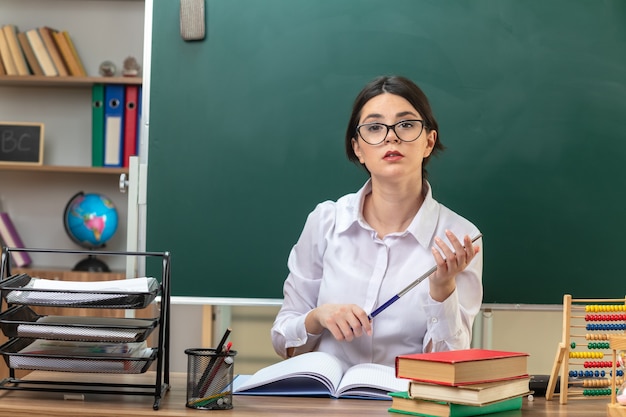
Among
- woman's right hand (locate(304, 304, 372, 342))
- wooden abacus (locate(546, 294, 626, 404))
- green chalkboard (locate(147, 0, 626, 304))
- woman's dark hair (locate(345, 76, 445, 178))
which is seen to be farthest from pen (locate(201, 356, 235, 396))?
green chalkboard (locate(147, 0, 626, 304))

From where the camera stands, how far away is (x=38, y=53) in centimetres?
398

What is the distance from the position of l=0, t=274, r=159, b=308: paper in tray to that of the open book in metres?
0.29

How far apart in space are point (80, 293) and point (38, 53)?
2873mm

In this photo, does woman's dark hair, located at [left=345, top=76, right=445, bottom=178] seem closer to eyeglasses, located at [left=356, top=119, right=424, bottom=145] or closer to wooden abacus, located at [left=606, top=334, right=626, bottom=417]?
eyeglasses, located at [left=356, top=119, right=424, bottom=145]

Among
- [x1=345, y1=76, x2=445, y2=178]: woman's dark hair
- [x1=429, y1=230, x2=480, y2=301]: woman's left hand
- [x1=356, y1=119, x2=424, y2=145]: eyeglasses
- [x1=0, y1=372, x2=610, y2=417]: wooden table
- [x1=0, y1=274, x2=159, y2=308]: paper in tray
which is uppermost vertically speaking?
[x1=345, y1=76, x2=445, y2=178]: woman's dark hair

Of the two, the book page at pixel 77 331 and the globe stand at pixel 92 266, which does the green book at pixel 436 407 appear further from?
the globe stand at pixel 92 266

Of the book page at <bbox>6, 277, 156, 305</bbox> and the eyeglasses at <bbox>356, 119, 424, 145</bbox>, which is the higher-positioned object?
the eyeglasses at <bbox>356, 119, 424, 145</bbox>

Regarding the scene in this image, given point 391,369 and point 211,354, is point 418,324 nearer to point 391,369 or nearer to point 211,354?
point 391,369

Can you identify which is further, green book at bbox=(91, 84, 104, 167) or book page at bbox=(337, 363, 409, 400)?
green book at bbox=(91, 84, 104, 167)

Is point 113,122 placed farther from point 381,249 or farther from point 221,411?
point 221,411

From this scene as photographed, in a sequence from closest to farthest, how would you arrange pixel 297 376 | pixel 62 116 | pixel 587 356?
pixel 297 376, pixel 587 356, pixel 62 116

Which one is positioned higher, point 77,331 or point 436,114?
point 436,114

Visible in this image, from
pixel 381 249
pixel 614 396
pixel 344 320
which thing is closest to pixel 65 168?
pixel 381 249

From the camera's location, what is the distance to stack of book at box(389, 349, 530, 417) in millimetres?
1330
